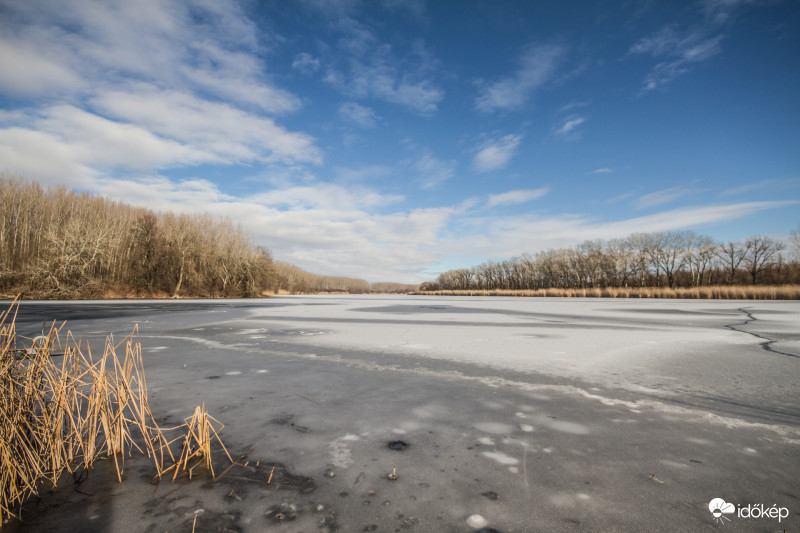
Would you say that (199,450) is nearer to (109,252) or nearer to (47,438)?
(47,438)

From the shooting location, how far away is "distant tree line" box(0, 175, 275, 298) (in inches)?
853

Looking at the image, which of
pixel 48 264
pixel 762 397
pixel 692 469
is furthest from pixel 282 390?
pixel 48 264

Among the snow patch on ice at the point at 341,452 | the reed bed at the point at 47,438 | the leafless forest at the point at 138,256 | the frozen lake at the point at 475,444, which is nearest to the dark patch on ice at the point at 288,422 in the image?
the frozen lake at the point at 475,444

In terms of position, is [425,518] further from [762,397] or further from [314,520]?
[762,397]

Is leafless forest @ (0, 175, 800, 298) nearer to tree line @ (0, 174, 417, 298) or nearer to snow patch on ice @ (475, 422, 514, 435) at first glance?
tree line @ (0, 174, 417, 298)

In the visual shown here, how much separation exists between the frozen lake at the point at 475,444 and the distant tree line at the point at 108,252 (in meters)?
26.7

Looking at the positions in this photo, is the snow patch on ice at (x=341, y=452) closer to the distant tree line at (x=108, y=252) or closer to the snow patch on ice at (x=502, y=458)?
the snow patch on ice at (x=502, y=458)

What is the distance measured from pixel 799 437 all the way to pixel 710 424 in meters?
0.42

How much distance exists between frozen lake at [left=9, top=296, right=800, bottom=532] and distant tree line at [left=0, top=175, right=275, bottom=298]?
26.7 m

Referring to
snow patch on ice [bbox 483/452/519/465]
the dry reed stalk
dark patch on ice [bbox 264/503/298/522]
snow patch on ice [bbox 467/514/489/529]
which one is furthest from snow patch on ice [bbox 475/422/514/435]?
the dry reed stalk

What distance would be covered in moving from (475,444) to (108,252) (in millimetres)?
33283

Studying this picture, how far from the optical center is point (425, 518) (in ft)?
4.15

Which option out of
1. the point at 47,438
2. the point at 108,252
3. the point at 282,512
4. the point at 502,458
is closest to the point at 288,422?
the point at 282,512

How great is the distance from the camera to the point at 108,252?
25.1m
